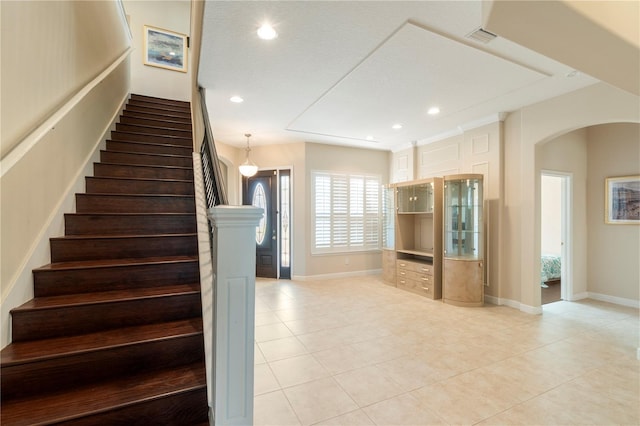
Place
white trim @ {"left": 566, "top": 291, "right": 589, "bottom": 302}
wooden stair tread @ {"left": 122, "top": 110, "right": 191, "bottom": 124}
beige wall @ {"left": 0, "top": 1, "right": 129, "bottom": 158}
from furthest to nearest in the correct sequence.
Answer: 1. white trim @ {"left": 566, "top": 291, "right": 589, "bottom": 302}
2. wooden stair tread @ {"left": 122, "top": 110, "right": 191, "bottom": 124}
3. beige wall @ {"left": 0, "top": 1, "right": 129, "bottom": 158}

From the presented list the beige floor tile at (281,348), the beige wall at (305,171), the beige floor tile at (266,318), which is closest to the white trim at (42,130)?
the beige floor tile at (281,348)

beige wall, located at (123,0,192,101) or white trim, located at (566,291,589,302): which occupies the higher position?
beige wall, located at (123,0,192,101)

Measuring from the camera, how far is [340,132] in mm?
5719

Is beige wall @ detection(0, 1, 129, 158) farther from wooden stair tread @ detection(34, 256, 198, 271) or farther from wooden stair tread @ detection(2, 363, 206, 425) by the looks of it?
wooden stair tread @ detection(2, 363, 206, 425)

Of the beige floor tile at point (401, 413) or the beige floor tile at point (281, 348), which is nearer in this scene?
the beige floor tile at point (401, 413)

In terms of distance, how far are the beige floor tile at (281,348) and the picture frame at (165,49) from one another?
5681 millimetres

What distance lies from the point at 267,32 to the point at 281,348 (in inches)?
124

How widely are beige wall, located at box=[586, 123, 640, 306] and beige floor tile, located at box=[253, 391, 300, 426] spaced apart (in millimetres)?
5714

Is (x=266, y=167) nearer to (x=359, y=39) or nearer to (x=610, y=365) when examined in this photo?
(x=359, y=39)

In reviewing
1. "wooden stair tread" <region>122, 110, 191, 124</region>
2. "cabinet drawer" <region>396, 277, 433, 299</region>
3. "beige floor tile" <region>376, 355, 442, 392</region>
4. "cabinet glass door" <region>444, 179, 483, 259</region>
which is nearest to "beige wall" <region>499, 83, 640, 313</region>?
"cabinet glass door" <region>444, 179, 483, 259</region>

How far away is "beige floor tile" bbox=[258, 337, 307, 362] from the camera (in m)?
2.96

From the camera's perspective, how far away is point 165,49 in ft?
18.9

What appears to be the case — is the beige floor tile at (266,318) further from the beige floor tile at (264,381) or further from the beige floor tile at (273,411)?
the beige floor tile at (273,411)

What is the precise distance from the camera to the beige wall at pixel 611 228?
453cm
